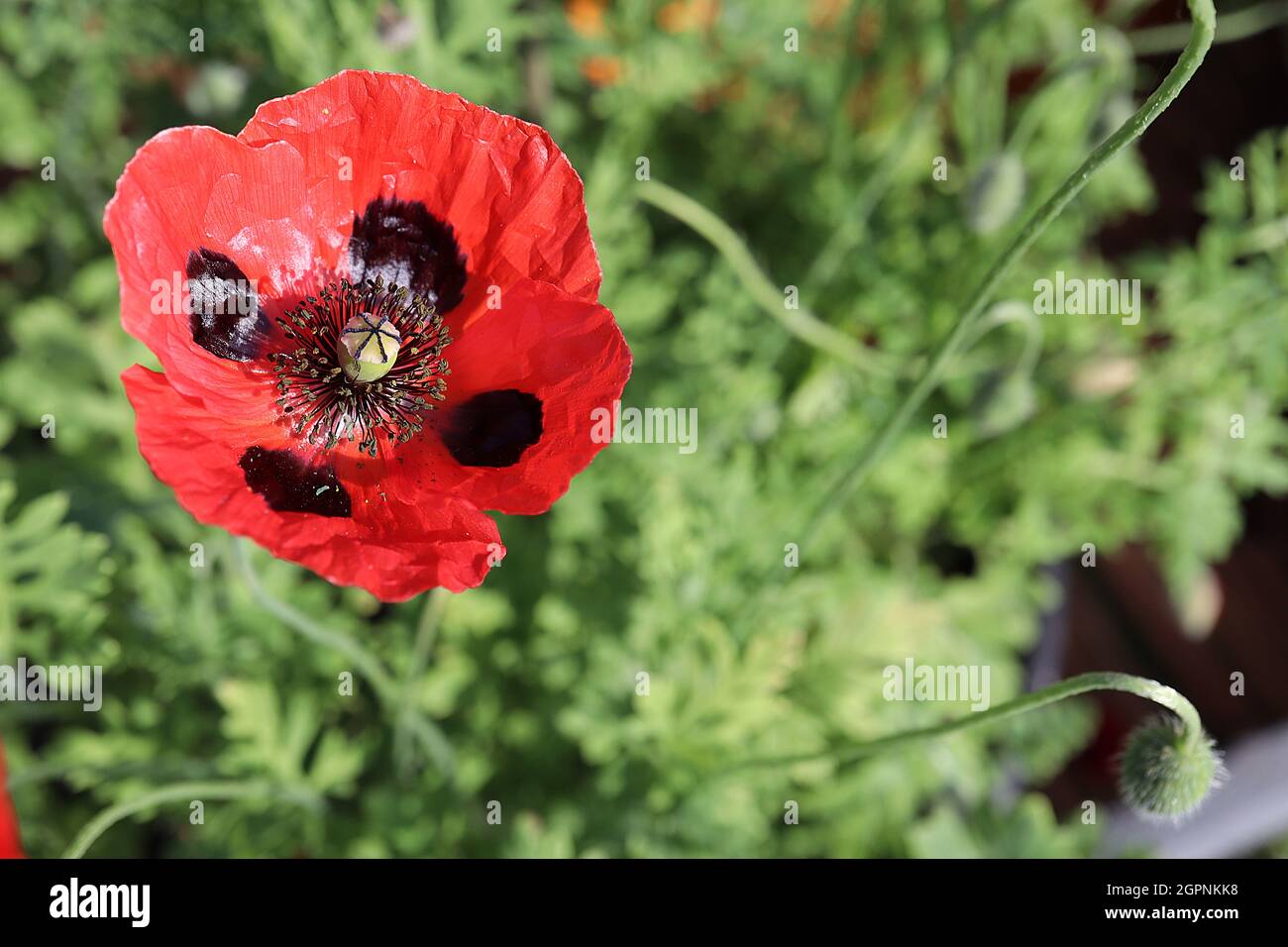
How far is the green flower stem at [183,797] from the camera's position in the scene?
1271 mm

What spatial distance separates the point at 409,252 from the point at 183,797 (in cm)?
115

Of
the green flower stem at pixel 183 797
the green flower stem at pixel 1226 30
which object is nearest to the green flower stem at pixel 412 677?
the green flower stem at pixel 183 797

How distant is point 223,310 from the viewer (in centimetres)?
133

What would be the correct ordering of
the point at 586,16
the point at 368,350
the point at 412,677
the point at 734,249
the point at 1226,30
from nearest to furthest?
the point at 368,350, the point at 412,677, the point at 734,249, the point at 586,16, the point at 1226,30

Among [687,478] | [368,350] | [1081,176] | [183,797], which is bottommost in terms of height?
[183,797]

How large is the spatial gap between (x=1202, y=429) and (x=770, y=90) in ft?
4.88

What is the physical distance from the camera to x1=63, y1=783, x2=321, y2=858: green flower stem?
1271 mm

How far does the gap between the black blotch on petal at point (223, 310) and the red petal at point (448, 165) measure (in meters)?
0.15

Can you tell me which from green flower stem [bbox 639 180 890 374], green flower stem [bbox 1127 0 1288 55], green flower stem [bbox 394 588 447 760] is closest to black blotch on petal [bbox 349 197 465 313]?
green flower stem [bbox 639 180 890 374]

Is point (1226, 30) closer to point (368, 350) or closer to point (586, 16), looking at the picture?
point (586, 16)

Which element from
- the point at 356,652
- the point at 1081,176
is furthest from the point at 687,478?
the point at 1081,176

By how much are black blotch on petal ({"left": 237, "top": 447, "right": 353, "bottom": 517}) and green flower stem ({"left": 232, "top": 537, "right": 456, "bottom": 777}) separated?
74 mm

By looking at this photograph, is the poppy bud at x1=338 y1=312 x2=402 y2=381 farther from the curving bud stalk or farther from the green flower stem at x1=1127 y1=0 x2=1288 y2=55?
the green flower stem at x1=1127 y1=0 x2=1288 y2=55

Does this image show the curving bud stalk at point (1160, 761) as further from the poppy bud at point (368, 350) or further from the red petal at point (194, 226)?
the red petal at point (194, 226)
